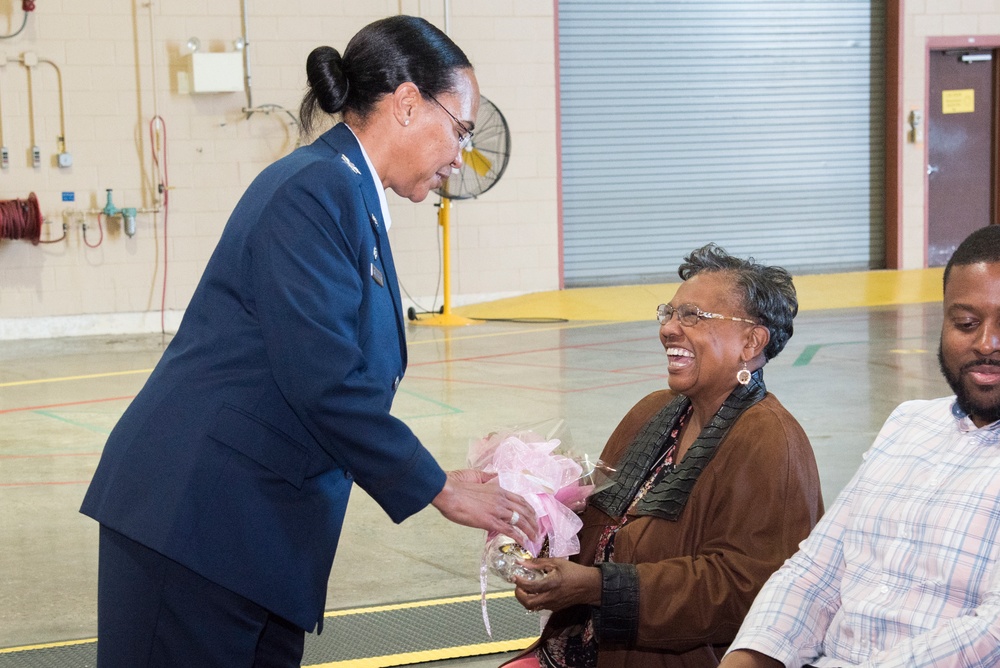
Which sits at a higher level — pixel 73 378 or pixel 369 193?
pixel 369 193

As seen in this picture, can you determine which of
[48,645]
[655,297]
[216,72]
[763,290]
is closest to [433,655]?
[48,645]

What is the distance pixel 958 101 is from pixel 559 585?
494 inches

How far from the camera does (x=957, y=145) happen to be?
1320cm

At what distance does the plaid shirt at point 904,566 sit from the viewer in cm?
176

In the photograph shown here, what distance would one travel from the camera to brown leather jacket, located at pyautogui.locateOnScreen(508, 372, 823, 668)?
2.14 metres

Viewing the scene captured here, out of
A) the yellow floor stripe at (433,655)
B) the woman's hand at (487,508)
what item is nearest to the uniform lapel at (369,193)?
the woman's hand at (487,508)

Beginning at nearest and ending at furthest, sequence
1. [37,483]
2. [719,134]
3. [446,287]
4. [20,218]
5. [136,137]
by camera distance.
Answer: [37,483] < [20,218] < [136,137] < [446,287] < [719,134]

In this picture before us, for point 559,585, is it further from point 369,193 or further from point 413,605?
point 413,605

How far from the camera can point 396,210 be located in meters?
11.2

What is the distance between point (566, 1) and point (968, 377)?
10.7 meters

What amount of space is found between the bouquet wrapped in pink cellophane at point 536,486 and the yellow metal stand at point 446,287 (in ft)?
26.4

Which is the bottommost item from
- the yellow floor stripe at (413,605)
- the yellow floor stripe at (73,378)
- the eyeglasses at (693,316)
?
the yellow floor stripe at (413,605)

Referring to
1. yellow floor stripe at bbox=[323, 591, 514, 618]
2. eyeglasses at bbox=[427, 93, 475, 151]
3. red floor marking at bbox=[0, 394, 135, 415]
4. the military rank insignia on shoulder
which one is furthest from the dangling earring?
red floor marking at bbox=[0, 394, 135, 415]

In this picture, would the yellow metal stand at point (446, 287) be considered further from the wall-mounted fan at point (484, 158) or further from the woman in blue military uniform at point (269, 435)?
the woman in blue military uniform at point (269, 435)
